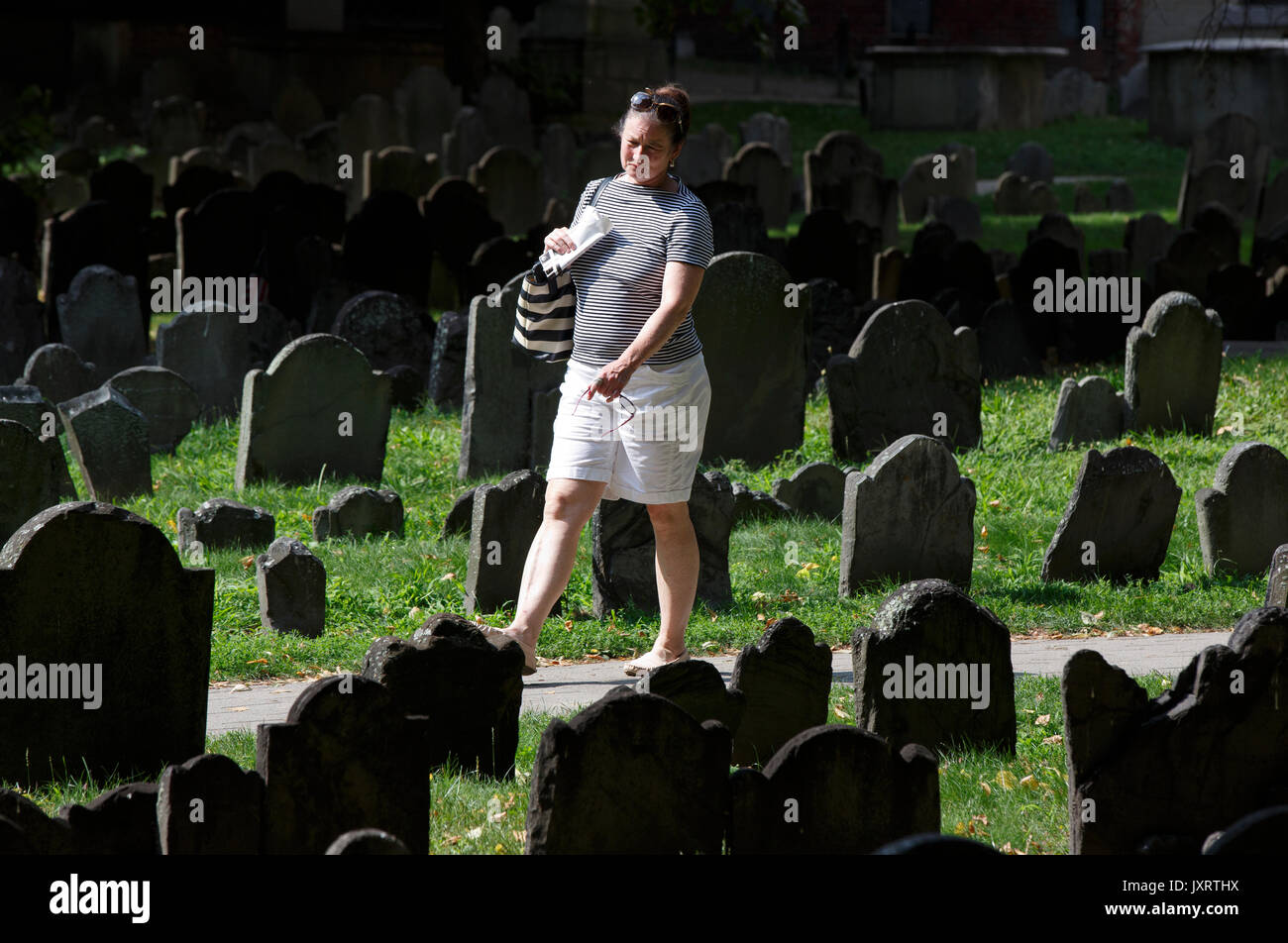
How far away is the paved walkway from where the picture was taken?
220 inches

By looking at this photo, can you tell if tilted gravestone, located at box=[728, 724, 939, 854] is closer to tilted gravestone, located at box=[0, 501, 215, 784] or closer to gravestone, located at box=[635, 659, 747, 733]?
gravestone, located at box=[635, 659, 747, 733]

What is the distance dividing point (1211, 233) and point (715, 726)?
1215 centimetres

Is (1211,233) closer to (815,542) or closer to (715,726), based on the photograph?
(815,542)

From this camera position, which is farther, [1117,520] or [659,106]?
[1117,520]

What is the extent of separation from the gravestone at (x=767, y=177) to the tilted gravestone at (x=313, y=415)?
11268mm

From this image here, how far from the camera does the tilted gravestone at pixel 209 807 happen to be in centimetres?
357

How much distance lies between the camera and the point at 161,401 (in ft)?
31.9

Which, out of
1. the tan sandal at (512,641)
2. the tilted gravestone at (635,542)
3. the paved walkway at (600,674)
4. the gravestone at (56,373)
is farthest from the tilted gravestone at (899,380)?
the gravestone at (56,373)

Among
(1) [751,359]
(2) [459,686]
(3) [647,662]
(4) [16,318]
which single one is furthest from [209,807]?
(4) [16,318]

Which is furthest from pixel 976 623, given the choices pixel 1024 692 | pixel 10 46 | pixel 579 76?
pixel 10 46

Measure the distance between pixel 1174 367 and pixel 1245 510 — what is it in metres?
2.87

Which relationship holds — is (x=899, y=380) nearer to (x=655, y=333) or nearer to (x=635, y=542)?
(x=635, y=542)

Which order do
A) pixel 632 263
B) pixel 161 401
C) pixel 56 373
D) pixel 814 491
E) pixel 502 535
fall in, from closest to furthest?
pixel 632 263
pixel 502 535
pixel 814 491
pixel 161 401
pixel 56 373
